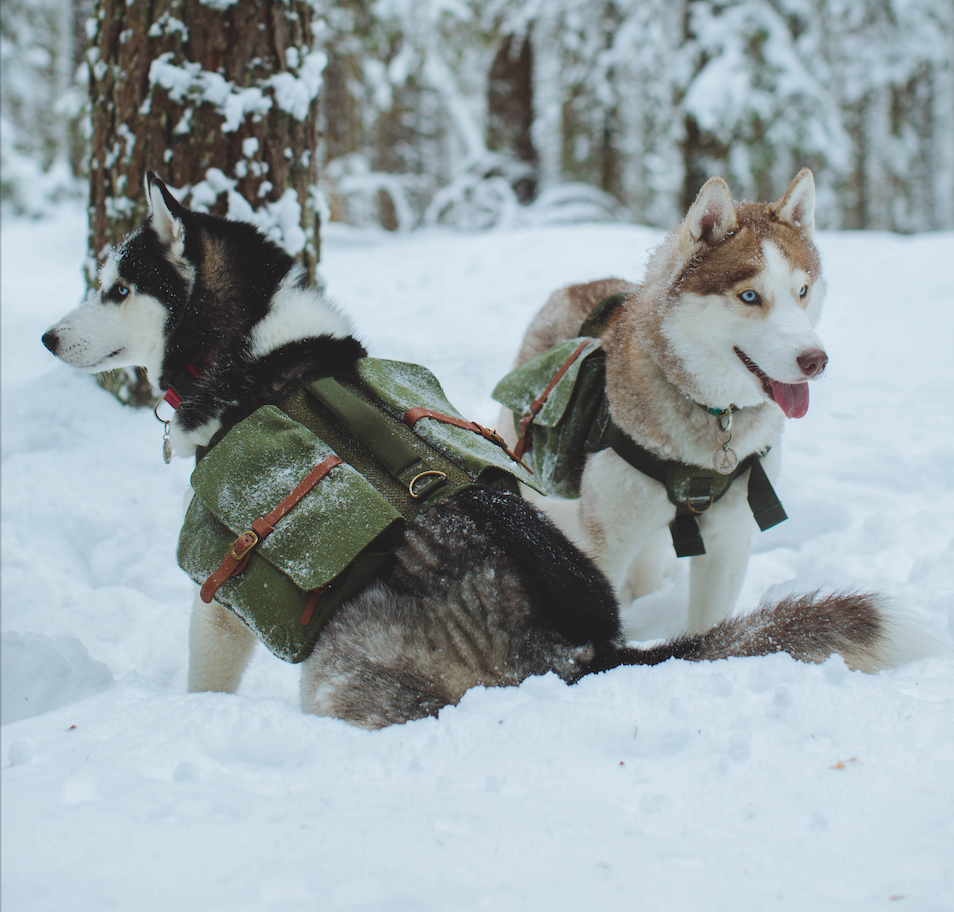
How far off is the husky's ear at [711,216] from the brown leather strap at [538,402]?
2.42 ft

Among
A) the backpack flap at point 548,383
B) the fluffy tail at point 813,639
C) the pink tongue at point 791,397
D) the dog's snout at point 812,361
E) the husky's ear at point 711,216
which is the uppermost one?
the husky's ear at point 711,216

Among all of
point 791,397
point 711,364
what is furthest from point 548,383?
point 791,397

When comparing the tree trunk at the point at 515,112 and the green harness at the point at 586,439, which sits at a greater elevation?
the tree trunk at the point at 515,112

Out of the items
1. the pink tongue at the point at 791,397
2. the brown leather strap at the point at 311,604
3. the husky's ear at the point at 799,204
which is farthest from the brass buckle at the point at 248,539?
the husky's ear at the point at 799,204

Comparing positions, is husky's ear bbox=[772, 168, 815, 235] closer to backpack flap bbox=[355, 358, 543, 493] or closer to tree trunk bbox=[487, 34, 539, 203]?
backpack flap bbox=[355, 358, 543, 493]

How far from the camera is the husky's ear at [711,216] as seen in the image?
92.9 inches

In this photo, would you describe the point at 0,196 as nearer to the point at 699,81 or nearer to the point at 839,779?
the point at 699,81

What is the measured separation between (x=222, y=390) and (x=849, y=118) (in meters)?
22.9

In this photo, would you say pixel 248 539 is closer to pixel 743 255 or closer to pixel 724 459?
pixel 724 459

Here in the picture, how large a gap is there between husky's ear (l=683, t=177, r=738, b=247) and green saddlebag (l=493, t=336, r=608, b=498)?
671 mm

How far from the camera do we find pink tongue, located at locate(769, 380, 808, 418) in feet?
7.40

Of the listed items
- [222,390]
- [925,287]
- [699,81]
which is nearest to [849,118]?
[699,81]

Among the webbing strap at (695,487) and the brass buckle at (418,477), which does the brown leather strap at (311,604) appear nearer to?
the brass buckle at (418,477)

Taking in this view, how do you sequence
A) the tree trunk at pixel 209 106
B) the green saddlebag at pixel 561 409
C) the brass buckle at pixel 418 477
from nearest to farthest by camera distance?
the brass buckle at pixel 418 477 < the green saddlebag at pixel 561 409 < the tree trunk at pixel 209 106
